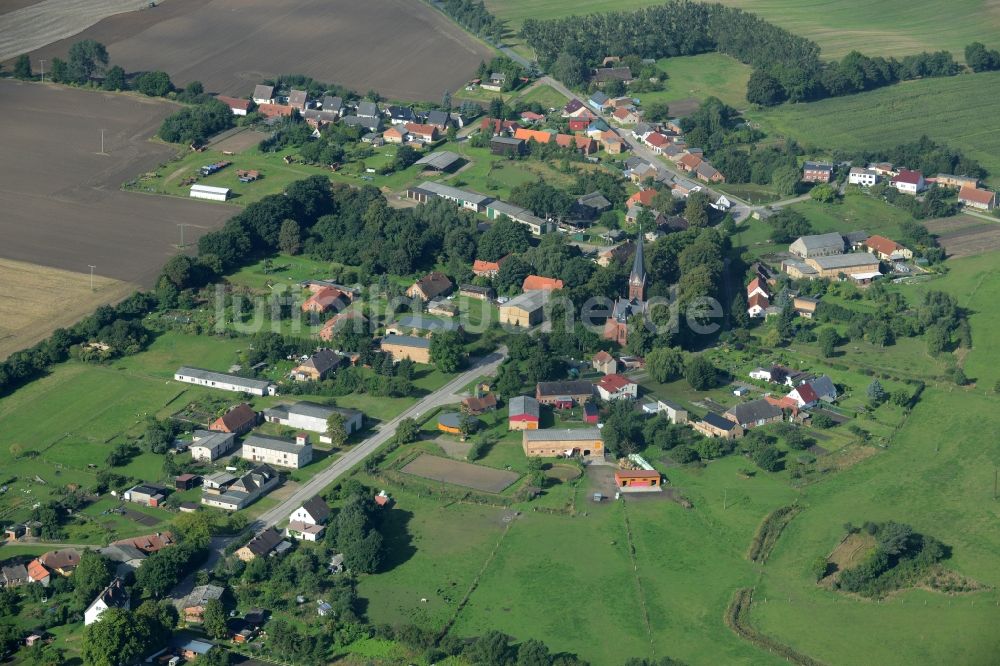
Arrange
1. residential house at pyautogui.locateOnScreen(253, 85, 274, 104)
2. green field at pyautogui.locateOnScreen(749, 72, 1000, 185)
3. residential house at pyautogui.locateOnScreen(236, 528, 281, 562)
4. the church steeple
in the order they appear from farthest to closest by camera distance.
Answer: residential house at pyautogui.locateOnScreen(253, 85, 274, 104) → green field at pyautogui.locateOnScreen(749, 72, 1000, 185) → the church steeple → residential house at pyautogui.locateOnScreen(236, 528, 281, 562)

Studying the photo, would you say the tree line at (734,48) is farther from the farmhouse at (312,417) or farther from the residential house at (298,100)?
the farmhouse at (312,417)

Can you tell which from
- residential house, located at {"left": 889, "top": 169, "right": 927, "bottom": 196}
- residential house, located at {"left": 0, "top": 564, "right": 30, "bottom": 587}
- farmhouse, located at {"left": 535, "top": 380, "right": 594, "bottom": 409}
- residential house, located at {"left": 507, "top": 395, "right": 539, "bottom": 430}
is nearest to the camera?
residential house, located at {"left": 0, "top": 564, "right": 30, "bottom": 587}

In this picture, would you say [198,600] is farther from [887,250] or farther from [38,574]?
[887,250]

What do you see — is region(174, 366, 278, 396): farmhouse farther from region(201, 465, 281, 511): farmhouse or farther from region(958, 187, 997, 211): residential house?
region(958, 187, 997, 211): residential house

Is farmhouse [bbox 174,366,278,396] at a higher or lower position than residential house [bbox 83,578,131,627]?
higher

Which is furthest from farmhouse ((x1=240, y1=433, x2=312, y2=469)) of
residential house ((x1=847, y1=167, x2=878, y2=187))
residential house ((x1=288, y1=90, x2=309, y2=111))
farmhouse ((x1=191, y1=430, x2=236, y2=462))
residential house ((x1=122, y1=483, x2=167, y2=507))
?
residential house ((x1=288, y1=90, x2=309, y2=111))

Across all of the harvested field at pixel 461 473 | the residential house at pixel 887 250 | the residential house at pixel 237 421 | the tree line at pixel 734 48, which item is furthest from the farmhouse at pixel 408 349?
the tree line at pixel 734 48
